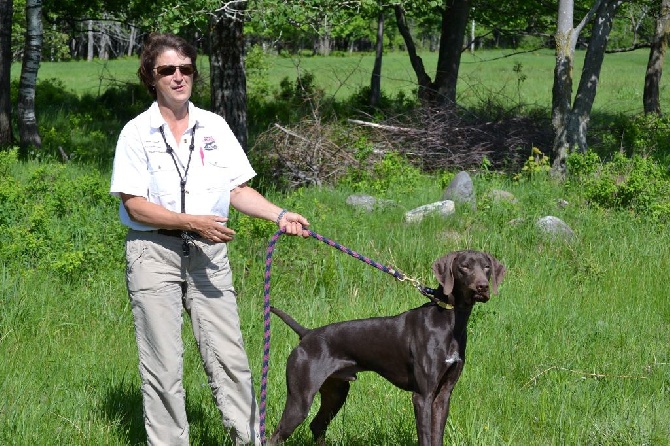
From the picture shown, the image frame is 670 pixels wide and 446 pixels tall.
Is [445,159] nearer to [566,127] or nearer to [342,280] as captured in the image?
[566,127]

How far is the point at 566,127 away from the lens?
13438 mm

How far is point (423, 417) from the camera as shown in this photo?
14.4 ft

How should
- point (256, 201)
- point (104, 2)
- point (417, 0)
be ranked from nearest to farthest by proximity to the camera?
1. point (256, 201)
2. point (417, 0)
3. point (104, 2)

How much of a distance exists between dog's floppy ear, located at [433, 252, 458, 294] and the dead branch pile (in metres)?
8.47

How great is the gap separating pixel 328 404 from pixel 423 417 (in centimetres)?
82

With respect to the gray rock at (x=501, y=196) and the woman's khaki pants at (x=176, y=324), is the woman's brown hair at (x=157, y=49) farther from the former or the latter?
the gray rock at (x=501, y=196)

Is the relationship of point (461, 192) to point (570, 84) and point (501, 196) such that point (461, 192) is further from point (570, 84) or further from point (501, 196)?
point (570, 84)

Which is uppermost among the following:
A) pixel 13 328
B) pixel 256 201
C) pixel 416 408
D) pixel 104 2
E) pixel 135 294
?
pixel 104 2

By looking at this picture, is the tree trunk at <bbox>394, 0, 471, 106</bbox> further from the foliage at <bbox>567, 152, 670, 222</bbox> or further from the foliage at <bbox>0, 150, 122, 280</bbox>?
the foliage at <bbox>0, 150, 122, 280</bbox>

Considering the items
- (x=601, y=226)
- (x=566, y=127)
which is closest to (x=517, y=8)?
(x=566, y=127)

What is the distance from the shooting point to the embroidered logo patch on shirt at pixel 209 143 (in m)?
4.53

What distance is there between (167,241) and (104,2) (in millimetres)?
14876

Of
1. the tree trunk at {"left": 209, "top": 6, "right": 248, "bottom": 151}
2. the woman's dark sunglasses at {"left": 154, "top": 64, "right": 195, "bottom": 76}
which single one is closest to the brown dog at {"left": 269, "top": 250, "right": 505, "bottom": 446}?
the woman's dark sunglasses at {"left": 154, "top": 64, "right": 195, "bottom": 76}

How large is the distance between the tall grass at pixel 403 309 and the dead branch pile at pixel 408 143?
265 cm
